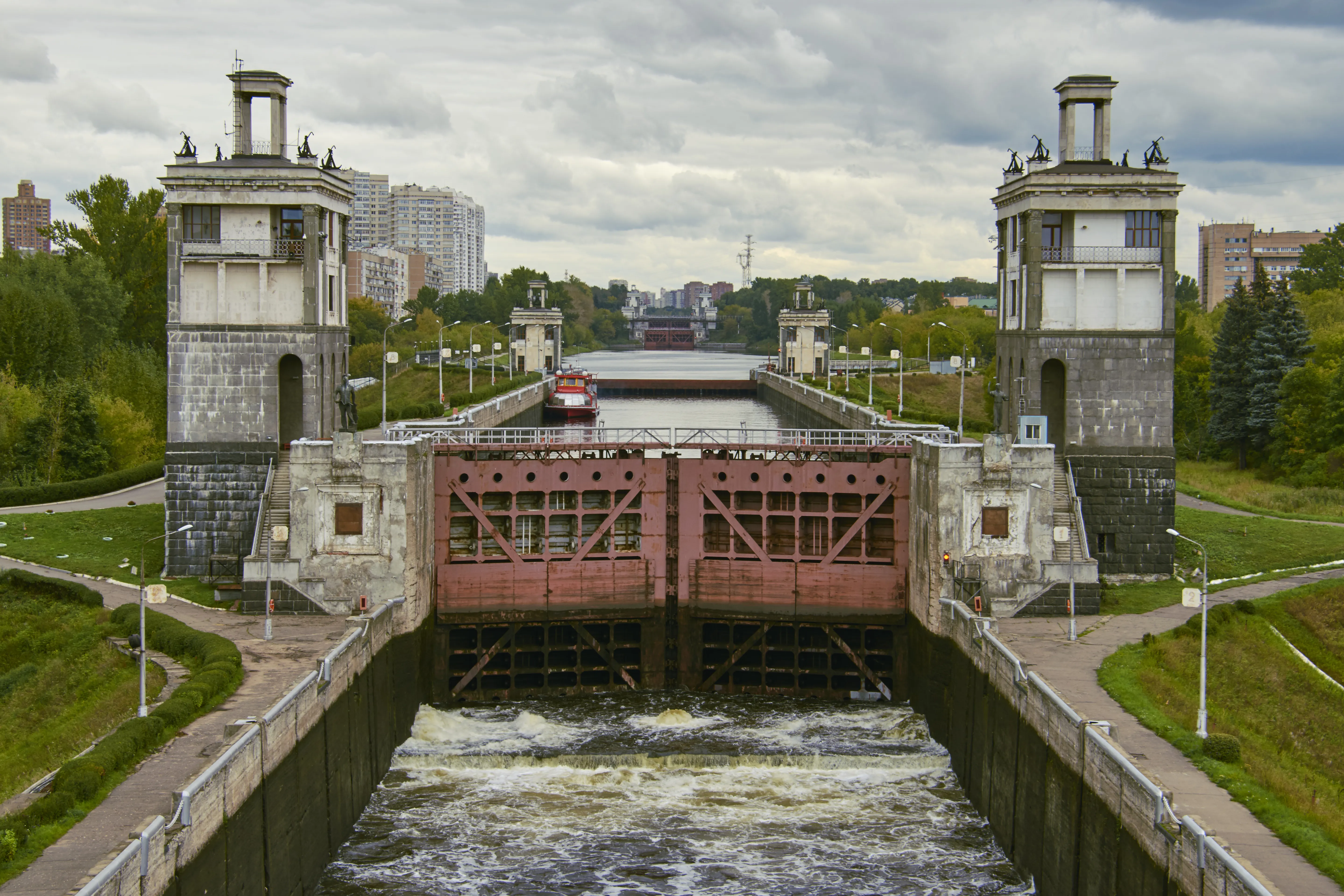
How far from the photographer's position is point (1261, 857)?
19.4m

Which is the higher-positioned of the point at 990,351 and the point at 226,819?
the point at 990,351

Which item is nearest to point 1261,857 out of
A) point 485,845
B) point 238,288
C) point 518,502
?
point 485,845

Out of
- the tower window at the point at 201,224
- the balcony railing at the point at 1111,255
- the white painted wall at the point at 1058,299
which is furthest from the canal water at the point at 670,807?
the tower window at the point at 201,224

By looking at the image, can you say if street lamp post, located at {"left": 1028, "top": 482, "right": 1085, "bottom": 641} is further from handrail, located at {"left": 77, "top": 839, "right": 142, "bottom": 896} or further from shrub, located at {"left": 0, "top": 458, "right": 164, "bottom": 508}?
shrub, located at {"left": 0, "top": 458, "right": 164, "bottom": 508}

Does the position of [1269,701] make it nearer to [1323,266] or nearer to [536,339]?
[536,339]

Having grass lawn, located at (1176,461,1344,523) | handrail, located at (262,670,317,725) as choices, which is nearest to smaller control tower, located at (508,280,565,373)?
grass lawn, located at (1176,461,1344,523)

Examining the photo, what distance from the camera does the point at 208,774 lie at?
2094 cm

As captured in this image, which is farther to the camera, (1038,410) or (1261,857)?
(1038,410)

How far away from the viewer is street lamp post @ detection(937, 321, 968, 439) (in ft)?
162

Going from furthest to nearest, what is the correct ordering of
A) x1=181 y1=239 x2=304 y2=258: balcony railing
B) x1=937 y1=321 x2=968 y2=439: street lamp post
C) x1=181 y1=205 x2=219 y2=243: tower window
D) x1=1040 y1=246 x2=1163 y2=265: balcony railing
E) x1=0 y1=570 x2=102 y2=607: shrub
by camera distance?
x1=937 y1=321 x2=968 y2=439: street lamp post, x1=1040 y1=246 x2=1163 y2=265: balcony railing, x1=181 y1=205 x2=219 y2=243: tower window, x1=181 y1=239 x2=304 y2=258: balcony railing, x1=0 y1=570 x2=102 y2=607: shrub

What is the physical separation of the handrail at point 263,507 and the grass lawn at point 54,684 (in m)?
4.36

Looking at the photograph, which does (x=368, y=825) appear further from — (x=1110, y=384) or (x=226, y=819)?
(x=1110, y=384)

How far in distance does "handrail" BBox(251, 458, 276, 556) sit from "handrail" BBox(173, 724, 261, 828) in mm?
13127

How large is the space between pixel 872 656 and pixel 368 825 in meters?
17.2
